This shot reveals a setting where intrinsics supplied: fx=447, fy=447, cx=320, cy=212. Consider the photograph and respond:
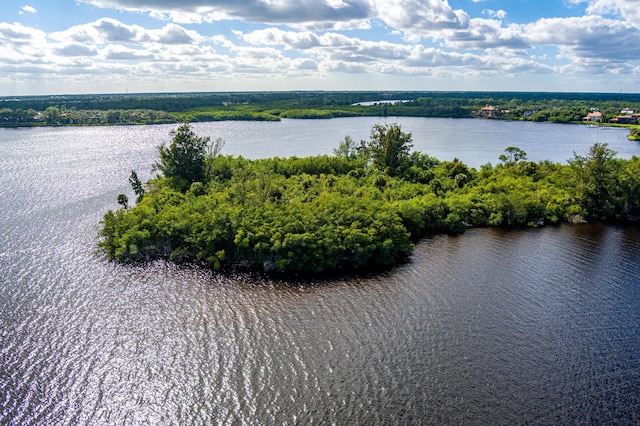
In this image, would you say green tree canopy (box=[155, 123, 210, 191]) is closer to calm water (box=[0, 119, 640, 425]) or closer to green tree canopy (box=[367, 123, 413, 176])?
calm water (box=[0, 119, 640, 425])

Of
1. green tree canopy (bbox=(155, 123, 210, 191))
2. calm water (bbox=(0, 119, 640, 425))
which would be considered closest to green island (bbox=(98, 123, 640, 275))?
green tree canopy (bbox=(155, 123, 210, 191))

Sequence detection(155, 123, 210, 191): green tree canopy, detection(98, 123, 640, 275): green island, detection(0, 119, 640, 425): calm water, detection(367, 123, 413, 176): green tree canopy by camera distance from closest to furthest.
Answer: detection(0, 119, 640, 425): calm water
detection(98, 123, 640, 275): green island
detection(155, 123, 210, 191): green tree canopy
detection(367, 123, 413, 176): green tree canopy

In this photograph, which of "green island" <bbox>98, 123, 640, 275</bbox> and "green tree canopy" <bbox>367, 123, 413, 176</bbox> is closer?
"green island" <bbox>98, 123, 640, 275</bbox>

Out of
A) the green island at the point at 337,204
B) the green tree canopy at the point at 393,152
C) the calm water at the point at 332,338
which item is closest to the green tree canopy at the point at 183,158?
the green island at the point at 337,204

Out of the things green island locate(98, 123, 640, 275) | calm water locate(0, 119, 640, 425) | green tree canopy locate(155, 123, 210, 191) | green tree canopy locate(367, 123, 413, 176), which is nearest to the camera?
calm water locate(0, 119, 640, 425)

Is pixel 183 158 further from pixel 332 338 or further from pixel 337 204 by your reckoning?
pixel 332 338
